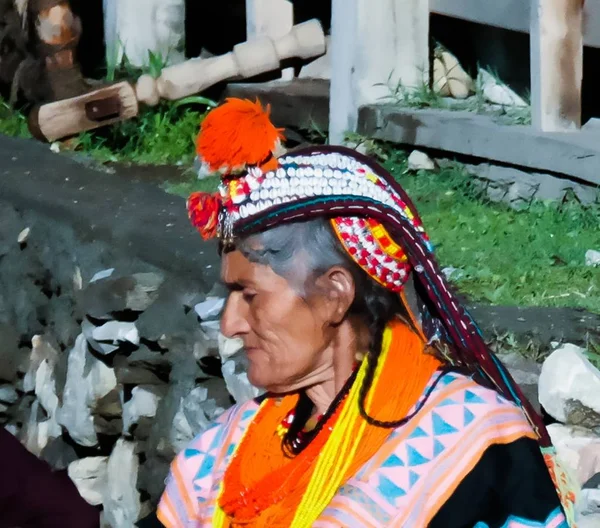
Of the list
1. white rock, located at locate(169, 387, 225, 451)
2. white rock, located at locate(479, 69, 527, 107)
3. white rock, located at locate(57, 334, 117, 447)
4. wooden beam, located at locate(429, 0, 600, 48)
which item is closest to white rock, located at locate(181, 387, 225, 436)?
white rock, located at locate(169, 387, 225, 451)

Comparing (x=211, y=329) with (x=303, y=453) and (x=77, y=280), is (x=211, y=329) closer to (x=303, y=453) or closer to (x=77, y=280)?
(x=77, y=280)

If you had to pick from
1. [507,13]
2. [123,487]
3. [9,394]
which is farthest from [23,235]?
[507,13]

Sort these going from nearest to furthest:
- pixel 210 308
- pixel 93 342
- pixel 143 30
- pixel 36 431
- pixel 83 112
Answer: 1. pixel 210 308
2. pixel 93 342
3. pixel 36 431
4. pixel 83 112
5. pixel 143 30

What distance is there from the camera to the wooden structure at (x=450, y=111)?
4426 millimetres

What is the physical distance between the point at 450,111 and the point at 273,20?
1.86 m

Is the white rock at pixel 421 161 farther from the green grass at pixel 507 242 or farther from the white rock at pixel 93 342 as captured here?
the white rock at pixel 93 342

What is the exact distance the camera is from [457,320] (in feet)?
6.90

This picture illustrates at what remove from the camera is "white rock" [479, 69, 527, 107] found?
18.1 ft

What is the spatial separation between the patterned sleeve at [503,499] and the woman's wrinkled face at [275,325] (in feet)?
1.13

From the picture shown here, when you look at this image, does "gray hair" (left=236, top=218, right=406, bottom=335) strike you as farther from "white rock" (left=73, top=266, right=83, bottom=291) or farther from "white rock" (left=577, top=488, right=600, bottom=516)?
"white rock" (left=73, top=266, right=83, bottom=291)

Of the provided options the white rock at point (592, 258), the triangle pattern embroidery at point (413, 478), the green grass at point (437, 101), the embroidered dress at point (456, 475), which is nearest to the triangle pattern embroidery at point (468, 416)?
the embroidered dress at point (456, 475)

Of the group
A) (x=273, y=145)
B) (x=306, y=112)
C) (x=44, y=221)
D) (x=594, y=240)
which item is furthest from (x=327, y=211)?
(x=306, y=112)

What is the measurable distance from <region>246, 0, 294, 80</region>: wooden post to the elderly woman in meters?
4.73

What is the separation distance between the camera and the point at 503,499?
6.54ft
